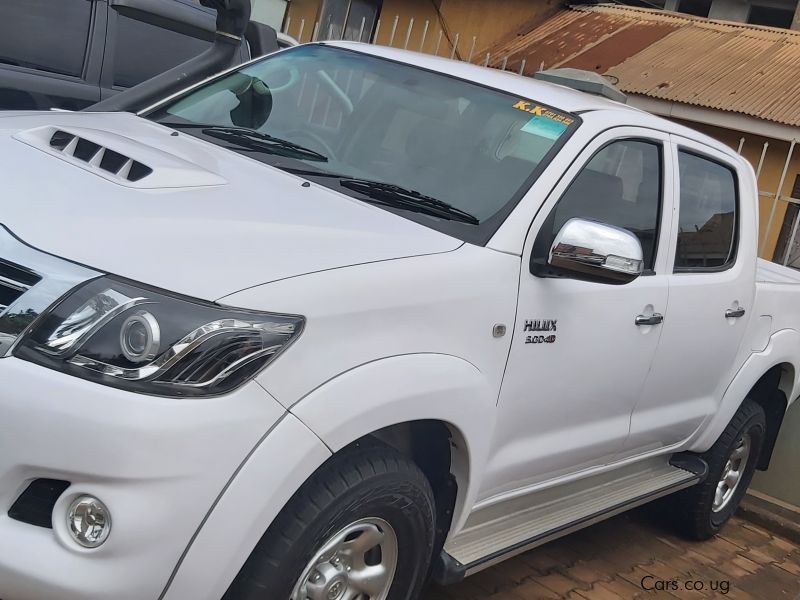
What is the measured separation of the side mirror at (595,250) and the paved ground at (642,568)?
156cm

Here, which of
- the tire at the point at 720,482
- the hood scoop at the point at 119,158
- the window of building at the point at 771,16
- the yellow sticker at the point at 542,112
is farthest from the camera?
the window of building at the point at 771,16

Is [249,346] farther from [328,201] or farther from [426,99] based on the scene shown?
[426,99]

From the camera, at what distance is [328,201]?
3.08 m

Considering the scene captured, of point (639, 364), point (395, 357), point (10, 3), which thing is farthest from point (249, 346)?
point (10, 3)

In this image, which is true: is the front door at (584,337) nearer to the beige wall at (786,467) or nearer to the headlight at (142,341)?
the headlight at (142,341)

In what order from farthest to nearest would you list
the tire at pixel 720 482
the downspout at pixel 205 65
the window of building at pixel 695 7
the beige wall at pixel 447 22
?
the window of building at pixel 695 7, the beige wall at pixel 447 22, the tire at pixel 720 482, the downspout at pixel 205 65

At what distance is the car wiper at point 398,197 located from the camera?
10.5 ft

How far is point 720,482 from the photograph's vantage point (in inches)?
214

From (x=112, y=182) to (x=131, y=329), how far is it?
590mm

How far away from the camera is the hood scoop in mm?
2811

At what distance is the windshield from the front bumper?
1180 mm

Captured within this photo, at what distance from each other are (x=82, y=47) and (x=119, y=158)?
330cm

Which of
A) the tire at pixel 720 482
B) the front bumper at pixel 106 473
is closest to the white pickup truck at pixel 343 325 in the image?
the front bumper at pixel 106 473

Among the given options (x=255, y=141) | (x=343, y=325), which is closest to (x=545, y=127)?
(x=255, y=141)
